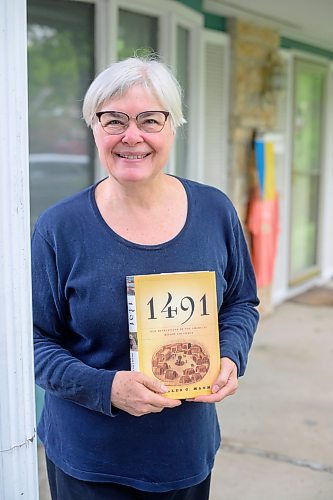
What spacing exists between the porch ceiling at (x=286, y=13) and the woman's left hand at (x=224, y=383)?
3.41 metres

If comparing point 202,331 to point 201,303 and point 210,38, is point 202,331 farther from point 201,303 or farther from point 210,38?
point 210,38

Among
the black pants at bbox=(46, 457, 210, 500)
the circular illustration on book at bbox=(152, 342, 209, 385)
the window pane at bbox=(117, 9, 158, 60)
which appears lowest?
the black pants at bbox=(46, 457, 210, 500)

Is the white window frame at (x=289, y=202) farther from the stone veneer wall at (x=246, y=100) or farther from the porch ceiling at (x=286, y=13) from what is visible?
the stone veneer wall at (x=246, y=100)

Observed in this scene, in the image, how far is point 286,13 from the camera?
4.81 metres

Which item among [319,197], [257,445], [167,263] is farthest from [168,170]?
[319,197]

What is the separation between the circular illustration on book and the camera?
4.48 feet

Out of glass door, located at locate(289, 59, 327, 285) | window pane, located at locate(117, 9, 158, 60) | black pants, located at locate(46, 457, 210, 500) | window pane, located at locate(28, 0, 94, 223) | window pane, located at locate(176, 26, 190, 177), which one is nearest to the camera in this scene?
black pants, located at locate(46, 457, 210, 500)

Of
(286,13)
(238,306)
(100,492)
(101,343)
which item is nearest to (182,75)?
(286,13)

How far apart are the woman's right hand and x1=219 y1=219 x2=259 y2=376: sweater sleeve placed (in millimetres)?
223

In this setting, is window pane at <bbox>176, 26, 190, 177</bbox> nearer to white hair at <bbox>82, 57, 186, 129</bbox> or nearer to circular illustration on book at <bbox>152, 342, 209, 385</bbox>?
white hair at <bbox>82, 57, 186, 129</bbox>

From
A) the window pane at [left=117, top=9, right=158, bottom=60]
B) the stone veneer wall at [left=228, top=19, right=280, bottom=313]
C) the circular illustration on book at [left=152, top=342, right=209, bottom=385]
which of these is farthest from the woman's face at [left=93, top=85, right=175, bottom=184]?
the stone veneer wall at [left=228, top=19, right=280, bottom=313]

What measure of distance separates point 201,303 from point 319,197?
5.68 m

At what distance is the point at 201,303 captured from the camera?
55.4 inches

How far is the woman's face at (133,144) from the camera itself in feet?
4.48
